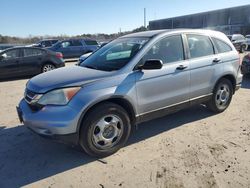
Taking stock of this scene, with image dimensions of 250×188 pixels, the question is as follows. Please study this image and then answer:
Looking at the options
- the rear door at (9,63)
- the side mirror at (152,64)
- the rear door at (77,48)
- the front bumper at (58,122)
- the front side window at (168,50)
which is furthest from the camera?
the rear door at (77,48)

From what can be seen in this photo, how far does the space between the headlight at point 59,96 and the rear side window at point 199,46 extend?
2454 mm

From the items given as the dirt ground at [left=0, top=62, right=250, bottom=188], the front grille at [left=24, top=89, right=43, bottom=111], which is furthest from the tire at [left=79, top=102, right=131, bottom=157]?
the front grille at [left=24, top=89, right=43, bottom=111]

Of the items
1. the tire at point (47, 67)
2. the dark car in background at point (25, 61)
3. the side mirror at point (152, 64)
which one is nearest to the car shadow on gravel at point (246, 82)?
the side mirror at point (152, 64)

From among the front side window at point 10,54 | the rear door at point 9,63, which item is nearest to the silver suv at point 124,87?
the rear door at point 9,63

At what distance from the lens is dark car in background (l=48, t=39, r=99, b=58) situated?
18.2m

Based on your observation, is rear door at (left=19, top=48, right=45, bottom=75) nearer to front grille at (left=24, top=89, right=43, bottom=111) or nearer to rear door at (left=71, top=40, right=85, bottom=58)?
rear door at (left=71, top=40, right=85, bottom=58)

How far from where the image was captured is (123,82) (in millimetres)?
4012

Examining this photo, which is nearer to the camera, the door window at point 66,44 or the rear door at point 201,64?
the rear door at point 201,64

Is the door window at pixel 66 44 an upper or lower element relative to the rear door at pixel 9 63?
upper

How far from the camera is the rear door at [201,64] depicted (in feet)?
16.4

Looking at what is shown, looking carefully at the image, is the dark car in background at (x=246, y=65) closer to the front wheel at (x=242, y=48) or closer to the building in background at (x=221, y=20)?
the front wheel at (x=242, y=48)

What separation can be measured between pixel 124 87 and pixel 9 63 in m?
8.53

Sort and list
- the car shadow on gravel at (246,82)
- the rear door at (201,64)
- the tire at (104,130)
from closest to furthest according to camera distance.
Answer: the tire at (104,130)
the rear door at (201,64)
the car shadow on gravel at (246,82)

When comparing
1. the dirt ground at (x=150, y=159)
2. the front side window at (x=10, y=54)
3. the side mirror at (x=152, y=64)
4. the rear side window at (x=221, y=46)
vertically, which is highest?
the rear side window at (x=221, y=46)
